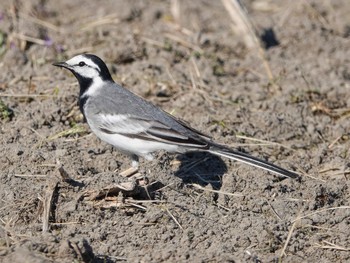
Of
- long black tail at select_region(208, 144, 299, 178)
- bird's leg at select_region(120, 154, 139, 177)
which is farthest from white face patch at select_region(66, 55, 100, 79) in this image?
long black tail at select_region(208, 144, 299, 178)

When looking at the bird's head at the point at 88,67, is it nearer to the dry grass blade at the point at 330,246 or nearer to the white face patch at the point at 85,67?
the white face patch at the point at 85,67

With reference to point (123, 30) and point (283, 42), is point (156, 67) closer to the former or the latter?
point (123, 30)

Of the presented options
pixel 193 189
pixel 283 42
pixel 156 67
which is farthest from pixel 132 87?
pixel 283 42

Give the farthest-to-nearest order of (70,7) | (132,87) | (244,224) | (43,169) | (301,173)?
(70,7), (132,87), (301,173), (43,169), (244,224)

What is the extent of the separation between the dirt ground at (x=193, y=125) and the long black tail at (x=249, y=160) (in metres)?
0.27

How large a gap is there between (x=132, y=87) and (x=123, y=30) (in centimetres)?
180

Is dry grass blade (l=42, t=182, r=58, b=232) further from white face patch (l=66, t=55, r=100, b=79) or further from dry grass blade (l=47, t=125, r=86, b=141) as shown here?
white face patch (l=66, t=55, r=100, b=79)

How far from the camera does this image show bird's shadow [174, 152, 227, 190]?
295 inches

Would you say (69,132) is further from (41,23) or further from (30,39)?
(41,23)

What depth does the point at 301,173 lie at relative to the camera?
7656mm

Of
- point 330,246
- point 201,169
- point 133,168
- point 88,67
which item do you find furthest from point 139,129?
point 330,246

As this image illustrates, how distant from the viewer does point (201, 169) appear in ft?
25.6

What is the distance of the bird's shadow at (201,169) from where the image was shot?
7492 millimetres

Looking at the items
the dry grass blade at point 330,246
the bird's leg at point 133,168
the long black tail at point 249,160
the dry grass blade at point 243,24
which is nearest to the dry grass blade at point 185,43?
the dry grass blade at point 243,24
